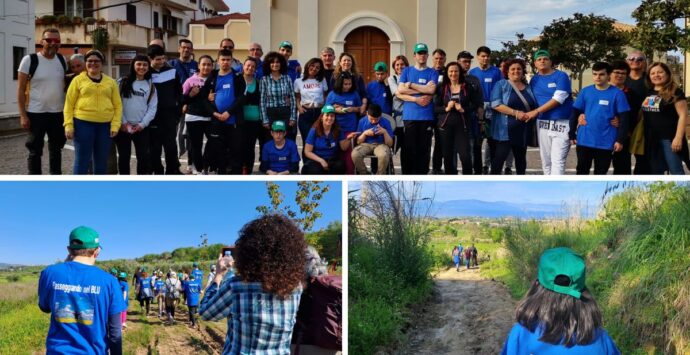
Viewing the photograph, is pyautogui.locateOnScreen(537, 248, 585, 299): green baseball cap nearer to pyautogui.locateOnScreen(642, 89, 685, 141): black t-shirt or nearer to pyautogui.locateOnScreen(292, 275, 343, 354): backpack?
pyautogui.locateOnScreen(292, 275, 343, 354): backpack

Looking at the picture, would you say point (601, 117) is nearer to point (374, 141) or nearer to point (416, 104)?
point (416, 104)

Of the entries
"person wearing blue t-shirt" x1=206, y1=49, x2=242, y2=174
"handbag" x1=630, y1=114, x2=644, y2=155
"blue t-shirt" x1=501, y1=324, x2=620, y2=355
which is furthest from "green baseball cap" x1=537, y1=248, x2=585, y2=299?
"person wearing blue t-shirt" x1=206, y1=49, x2=242, y2=174

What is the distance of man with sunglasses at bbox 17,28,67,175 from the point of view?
9.09 meters

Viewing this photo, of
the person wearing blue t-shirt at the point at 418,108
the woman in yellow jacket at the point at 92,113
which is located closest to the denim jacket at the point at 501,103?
the person wearing blue t-shirt at the point at 418,108

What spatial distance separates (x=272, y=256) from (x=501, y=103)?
5.73 m

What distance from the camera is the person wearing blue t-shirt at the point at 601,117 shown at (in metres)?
8.41

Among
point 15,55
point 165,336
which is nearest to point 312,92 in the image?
point 165,336

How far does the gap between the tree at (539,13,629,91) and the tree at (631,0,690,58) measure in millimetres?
20804

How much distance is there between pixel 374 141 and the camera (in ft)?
30.7

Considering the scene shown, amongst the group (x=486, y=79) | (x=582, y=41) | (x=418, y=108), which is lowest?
(x=418, y=108)

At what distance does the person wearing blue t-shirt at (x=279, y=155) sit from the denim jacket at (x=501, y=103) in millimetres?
2251

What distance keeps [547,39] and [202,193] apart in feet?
138

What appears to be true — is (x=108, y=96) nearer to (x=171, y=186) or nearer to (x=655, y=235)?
(x=171, y=186)

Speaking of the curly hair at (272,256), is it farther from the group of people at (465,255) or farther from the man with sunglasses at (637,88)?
the man with sunglasses at (637,88)
